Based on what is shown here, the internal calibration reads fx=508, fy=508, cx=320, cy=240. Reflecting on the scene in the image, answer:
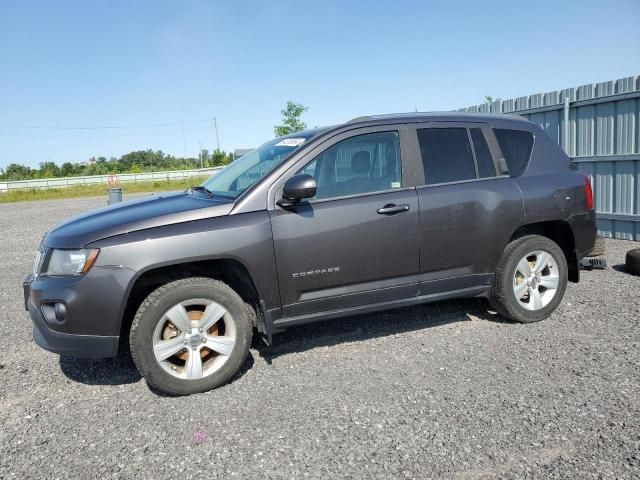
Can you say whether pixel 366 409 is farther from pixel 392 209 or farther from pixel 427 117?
pixel 427 117

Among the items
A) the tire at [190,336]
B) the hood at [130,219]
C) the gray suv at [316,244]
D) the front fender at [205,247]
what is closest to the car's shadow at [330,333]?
the tire at [190,336]

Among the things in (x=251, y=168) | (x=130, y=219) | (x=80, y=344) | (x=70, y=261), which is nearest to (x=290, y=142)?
(x=251, y=168)

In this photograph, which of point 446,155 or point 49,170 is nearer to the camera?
point 446,155

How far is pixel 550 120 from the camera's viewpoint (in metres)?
9.21

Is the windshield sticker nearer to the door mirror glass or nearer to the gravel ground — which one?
the door mirror glass

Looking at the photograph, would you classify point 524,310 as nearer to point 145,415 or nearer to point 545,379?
point 545,379

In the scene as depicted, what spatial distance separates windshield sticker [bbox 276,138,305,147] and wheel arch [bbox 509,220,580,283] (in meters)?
2.16

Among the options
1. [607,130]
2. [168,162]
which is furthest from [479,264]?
[168,162]

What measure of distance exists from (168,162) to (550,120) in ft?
334

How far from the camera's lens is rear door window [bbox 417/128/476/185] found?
4.30 metres

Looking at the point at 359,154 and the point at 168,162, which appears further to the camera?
the point at 168,162

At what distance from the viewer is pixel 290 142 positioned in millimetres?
4344

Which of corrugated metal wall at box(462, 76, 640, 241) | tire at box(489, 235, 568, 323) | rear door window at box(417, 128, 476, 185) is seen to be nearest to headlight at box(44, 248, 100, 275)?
rear door window at box(417, 128, 476, 185)

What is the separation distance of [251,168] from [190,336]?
1553mm
